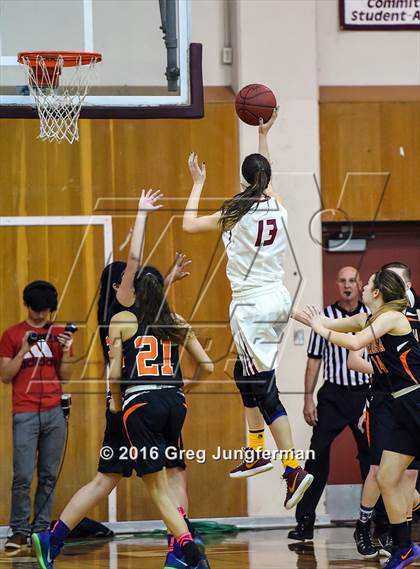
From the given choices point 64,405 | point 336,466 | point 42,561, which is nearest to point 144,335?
point 42,561

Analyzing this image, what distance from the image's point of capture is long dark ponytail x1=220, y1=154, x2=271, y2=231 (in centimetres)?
831

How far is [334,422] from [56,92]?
3963mm

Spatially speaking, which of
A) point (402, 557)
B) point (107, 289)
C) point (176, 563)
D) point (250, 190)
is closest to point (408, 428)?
point (402, 557)

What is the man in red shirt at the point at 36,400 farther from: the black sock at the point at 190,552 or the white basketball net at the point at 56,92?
the black sock at the point at 190,552

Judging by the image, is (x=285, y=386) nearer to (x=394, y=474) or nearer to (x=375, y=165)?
(x=375, y=165)

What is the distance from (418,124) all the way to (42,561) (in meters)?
6.16

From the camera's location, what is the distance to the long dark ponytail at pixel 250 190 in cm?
831

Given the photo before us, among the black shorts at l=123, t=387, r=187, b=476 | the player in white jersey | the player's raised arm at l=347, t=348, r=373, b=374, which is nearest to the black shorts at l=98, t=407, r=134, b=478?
the black shorts at l=123, t=387, r=187, b=476

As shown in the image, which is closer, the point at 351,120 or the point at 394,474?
the point at 394,474

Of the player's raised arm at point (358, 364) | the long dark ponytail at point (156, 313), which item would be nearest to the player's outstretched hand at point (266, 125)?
the long dark ponytail at point (156, 313)

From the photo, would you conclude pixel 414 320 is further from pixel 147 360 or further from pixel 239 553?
pixel 239 553

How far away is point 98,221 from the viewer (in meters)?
11.8

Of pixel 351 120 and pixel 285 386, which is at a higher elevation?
pixel 351 120

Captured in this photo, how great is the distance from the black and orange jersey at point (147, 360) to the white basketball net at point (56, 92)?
7.63 feet
